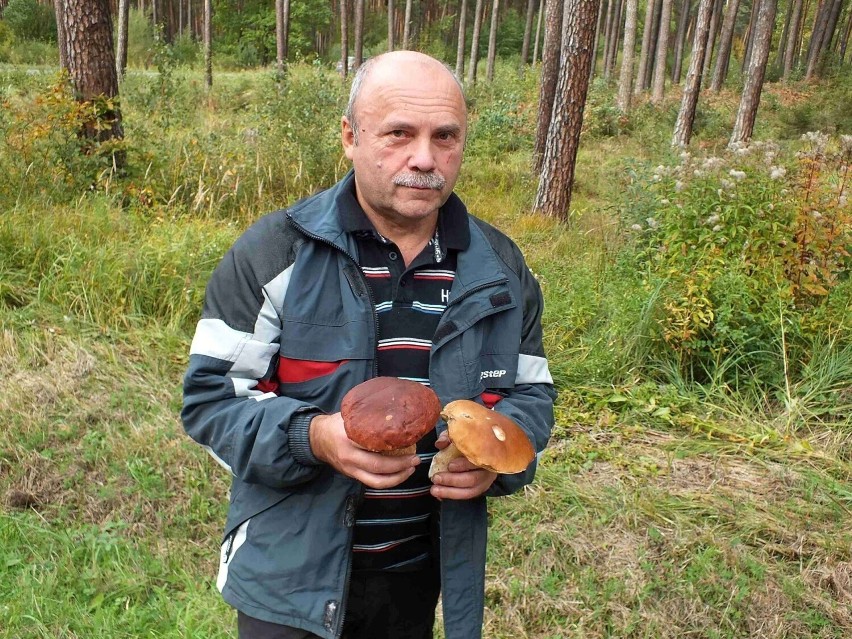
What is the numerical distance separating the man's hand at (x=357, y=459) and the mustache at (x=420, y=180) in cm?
54

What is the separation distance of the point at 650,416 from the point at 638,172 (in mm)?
2954

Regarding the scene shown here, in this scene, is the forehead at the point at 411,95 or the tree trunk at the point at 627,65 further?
the tree trunk at the point at 627,65

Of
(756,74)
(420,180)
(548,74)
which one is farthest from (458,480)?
(756,74)

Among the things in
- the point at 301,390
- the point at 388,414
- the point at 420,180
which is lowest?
the point at 301,390

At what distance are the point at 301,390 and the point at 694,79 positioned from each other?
46.3 ft

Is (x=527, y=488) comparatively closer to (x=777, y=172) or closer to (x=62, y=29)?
(x=777, y=172)

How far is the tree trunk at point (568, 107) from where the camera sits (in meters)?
8.47

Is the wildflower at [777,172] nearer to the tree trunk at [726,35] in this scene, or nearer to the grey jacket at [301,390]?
the grey jacket at [301,390]

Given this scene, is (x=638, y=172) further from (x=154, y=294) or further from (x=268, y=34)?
(x=268, y=34)

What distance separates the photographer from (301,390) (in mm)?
1639

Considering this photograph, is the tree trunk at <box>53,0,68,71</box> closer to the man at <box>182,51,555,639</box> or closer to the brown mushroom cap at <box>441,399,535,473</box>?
the man at <box>182,51,555,639</box>

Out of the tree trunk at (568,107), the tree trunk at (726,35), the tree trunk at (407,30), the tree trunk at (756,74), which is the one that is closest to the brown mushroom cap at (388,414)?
the tree trunk at (568,107)

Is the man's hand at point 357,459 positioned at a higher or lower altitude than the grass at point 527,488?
higher

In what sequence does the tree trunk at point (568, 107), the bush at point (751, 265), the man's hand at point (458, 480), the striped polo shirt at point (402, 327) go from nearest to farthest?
the man's hand at point (458, 480), the striped polo shirt at point (402, 327), the bush at point (751, 265), the tree trunk at point (568, 107)
